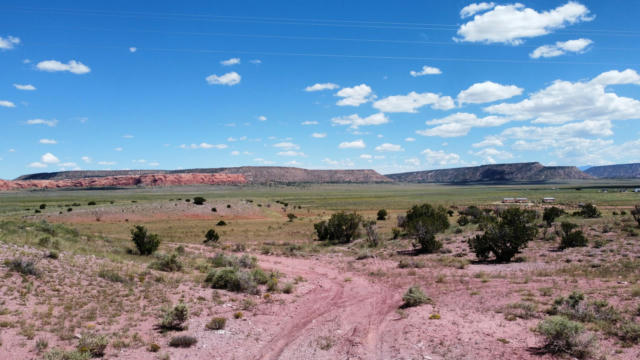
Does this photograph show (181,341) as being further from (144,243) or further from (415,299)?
(144,243)

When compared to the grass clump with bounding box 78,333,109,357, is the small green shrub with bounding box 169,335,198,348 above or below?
below

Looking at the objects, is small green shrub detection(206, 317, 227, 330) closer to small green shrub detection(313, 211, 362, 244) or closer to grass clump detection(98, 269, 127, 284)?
grass clump detection(98, 269, 127, 284)

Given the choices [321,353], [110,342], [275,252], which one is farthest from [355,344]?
[275,252]

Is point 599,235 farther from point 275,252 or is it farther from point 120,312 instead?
point 120,312

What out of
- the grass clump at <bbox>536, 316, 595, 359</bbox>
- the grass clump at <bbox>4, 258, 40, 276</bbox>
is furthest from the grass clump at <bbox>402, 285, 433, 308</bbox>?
the grass clump at <bbox>4, 258, 40, 276</bbox>

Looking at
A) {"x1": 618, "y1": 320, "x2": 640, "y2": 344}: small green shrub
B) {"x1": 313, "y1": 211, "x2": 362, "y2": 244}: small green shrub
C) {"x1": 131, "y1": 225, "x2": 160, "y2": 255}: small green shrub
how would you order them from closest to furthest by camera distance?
{"x1": 618, "y1": 320, "x2": 640, "y2": 344}: small green shrub, {"x1": 131, "y1": 225, "x2": 160, "y2": 255}: small green shrub, {"x1": 313, "y1": 211, "x2": 362, "y2": 244}: small green shrub

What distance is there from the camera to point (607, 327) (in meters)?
9.38

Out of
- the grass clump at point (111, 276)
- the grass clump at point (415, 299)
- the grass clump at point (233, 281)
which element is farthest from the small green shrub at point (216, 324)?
the grass clump at point (415, 299)

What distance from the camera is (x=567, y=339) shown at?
846 cm

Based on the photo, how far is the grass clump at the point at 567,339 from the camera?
27.2 ft

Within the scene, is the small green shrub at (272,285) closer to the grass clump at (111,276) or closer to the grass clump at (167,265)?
the grass clump at (167,265)

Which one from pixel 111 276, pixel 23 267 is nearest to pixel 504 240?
pixel 111 276

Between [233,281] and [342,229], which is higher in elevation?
[233,281]

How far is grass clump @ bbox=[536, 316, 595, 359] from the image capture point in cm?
830
